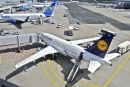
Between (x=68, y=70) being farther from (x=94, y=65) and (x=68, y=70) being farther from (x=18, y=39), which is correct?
(x=18, y=39)

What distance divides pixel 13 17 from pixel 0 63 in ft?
178

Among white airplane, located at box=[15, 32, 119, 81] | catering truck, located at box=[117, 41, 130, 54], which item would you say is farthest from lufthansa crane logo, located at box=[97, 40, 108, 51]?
catering truck, located at box=[117, 41, 130, 54]

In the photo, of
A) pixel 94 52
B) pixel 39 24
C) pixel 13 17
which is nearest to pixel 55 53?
pixel 94 52

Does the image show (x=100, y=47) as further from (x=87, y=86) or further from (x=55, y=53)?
(x=55, y=53)

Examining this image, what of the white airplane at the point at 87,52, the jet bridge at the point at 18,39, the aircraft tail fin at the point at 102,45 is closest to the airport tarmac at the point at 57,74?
the white airplane at the point at 87,52

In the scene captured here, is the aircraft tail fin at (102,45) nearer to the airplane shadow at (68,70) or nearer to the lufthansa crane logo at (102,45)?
the lufthansa crane logo at (102,45)

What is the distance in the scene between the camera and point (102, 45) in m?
28.7

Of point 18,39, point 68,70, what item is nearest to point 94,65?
point 68,70

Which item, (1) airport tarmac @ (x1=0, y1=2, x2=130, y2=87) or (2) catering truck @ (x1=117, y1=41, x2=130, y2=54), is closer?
(1) airport tarmac @ (x1=0, y1=2, x2=130, y2=87)

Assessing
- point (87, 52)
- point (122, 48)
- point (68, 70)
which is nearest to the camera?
point (87, 52)

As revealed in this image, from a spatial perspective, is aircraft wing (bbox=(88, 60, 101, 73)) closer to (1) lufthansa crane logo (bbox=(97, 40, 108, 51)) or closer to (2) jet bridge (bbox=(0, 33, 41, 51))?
(1) lufthansa crane logo (bbox=(97, 40, 108, 51))

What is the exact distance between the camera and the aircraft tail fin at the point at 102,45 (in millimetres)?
26947

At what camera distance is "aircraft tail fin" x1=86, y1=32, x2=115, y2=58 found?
2695 centimetres

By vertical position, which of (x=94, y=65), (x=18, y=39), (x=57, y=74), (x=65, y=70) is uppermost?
(x=94, y=65)
